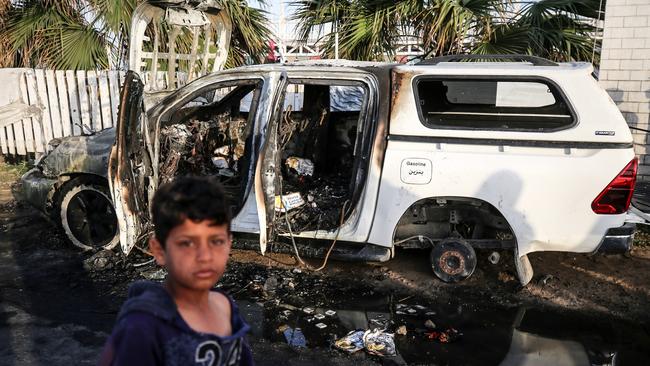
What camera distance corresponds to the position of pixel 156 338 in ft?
4.08

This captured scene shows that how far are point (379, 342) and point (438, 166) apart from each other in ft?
4.70

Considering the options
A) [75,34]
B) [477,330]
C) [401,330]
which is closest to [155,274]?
[401,330]

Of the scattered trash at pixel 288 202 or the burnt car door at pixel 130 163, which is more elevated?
the burnt car door at pixel 130 163

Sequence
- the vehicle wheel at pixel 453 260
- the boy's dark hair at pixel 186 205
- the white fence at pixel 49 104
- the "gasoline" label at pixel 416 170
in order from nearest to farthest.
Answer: the boy's dark hair at pixel 186 205 → the "gasoline" label at pixel 416 170 → the vehicle wheel at pixel 453 260 → the white fence at pixel 49 104

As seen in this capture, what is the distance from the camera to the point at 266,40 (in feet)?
31.0

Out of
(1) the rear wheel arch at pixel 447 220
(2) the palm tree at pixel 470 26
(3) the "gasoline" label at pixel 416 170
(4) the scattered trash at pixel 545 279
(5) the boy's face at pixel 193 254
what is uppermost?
(2) the palm tree at pixel 470 26

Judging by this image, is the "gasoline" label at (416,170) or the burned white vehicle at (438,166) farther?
the "gasoline" label at (416,170)

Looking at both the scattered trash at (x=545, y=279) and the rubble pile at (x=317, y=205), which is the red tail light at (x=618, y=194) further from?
the rubble pile at (x=317, y=205)

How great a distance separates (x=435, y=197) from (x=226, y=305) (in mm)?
2861

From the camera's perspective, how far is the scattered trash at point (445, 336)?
354 centimetres

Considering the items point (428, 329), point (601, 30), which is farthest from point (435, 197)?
point (601, 30)

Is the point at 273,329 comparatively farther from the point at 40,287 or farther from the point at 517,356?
the point at 40,287

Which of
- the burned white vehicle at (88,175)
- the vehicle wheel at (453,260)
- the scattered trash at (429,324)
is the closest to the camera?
the scattered trash at (429,324)

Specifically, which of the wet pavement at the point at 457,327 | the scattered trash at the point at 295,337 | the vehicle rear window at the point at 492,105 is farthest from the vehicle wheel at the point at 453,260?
the scattered trash at the point at 295,337
